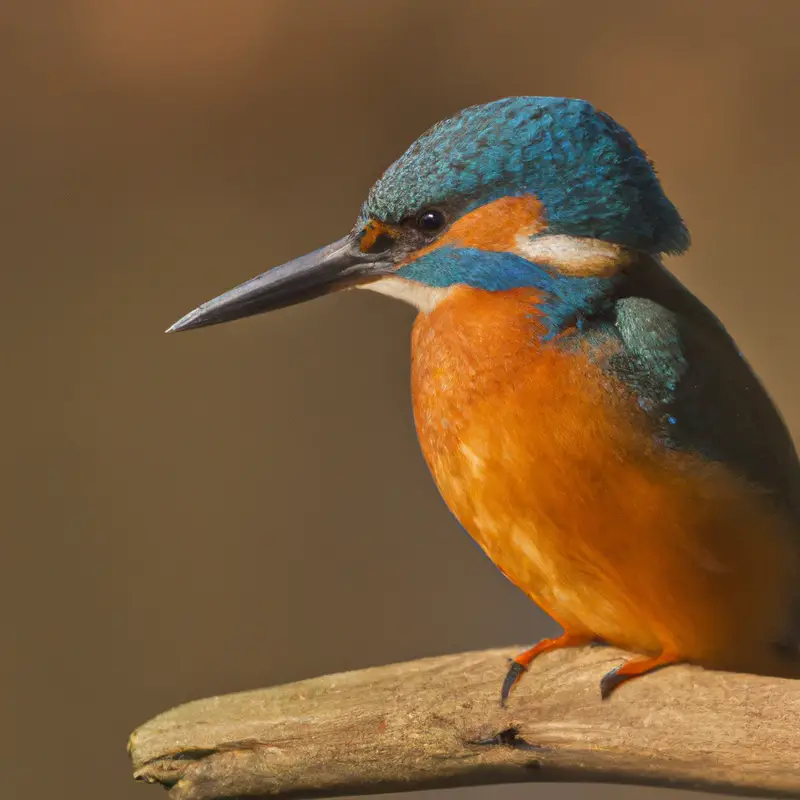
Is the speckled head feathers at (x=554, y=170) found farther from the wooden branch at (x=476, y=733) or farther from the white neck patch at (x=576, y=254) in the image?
the wooden branch at (x=476, y=733)

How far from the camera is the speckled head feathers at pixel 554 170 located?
828 mm

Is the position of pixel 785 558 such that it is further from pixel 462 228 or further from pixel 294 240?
pixel 294 240

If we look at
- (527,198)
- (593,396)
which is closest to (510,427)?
(593,396)

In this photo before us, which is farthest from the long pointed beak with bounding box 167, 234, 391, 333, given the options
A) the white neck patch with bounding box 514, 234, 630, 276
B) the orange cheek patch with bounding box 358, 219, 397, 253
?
the white neck patch with bounding box 514, 234, 630, 276

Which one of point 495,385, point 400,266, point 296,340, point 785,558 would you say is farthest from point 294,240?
point 785,558

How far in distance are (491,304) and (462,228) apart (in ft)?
0.21

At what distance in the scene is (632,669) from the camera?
882 mm

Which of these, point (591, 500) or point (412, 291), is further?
point (412, 291)

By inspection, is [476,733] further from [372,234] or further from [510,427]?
[372,234]

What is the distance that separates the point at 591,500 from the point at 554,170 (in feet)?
0.85

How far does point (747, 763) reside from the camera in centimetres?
80

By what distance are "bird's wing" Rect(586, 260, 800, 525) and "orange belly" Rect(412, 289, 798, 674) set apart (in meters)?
0.02

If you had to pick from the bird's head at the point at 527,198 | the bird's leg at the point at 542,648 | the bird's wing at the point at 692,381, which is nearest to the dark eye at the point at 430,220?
the bird's head at the point at 527,198

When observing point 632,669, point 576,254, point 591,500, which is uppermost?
point 576,254
